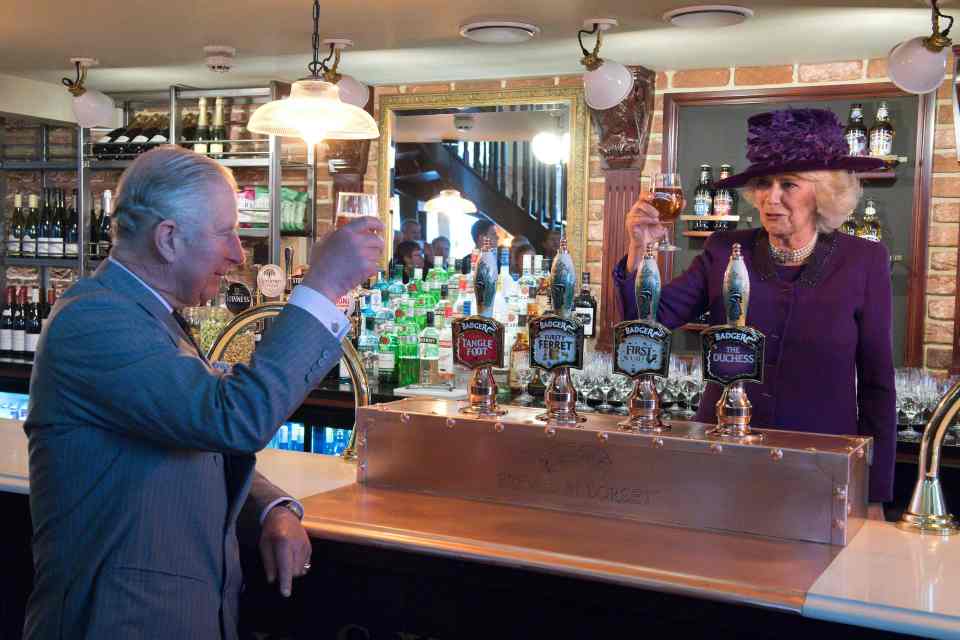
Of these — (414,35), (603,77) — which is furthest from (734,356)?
(414,35)

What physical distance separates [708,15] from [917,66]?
0.78m

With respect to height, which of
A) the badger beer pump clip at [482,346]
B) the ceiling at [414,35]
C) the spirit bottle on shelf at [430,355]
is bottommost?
the spirit bottle on shelf at [430,355]

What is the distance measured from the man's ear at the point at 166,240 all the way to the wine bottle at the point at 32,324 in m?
4.16

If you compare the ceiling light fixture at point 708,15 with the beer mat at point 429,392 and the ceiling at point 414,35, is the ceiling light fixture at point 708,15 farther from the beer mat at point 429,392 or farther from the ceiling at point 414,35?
the beer mat at point 429,392

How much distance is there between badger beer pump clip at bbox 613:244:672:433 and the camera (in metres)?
1.86

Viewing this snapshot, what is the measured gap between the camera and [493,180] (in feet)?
19.5

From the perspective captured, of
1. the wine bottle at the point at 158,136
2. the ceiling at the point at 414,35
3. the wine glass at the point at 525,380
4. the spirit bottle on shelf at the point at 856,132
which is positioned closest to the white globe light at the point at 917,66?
the ceiling at the point at 414,35

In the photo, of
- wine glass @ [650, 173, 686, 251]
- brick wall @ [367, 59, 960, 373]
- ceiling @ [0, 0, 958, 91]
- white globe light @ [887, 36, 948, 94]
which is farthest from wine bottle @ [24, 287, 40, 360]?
white globe light @ [887, 36, 948, 94]

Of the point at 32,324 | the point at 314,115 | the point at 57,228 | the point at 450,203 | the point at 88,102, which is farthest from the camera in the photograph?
the point at 57,228

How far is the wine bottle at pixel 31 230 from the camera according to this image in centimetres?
636

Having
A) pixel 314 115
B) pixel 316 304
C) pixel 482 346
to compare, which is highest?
pixel 314 115

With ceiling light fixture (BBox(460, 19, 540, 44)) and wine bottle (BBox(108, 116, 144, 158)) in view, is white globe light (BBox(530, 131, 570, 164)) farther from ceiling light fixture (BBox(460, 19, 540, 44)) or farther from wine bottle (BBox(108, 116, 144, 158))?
wine bottle (BBox(108, 116, 144, 158))

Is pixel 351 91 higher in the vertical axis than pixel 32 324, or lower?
higher

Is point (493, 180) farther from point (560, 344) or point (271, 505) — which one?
point (271, 505)
